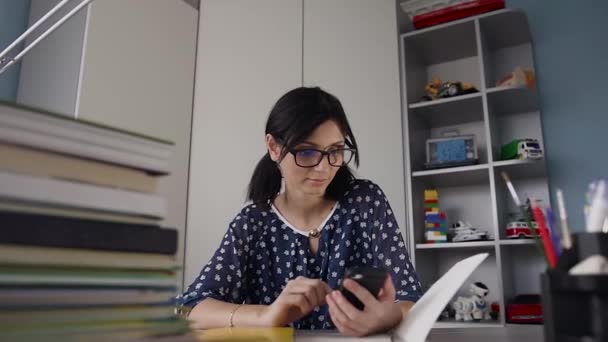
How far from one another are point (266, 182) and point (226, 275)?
1.09 ft

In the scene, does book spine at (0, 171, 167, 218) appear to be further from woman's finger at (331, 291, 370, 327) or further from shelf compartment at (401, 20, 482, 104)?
shelf compartment at (401, 20, 482, 104)

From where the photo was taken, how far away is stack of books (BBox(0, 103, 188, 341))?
0.89 feet

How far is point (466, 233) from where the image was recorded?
83.7 inches

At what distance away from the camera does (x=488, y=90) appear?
6.98 feet

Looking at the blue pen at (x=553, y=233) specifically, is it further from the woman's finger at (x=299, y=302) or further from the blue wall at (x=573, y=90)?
the blue wall at (x=573, y=90)

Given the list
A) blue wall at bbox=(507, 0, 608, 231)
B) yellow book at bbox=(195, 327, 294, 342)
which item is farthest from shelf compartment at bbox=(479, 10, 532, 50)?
yellow book at bbox=(195, 327, 294, 342)

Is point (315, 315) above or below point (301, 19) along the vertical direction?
below

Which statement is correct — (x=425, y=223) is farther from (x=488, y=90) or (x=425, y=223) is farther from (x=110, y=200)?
(x=110, y=200)

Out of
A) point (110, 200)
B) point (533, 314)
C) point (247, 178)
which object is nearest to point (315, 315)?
point (110, 200)

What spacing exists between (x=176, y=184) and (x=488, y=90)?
5.32ft

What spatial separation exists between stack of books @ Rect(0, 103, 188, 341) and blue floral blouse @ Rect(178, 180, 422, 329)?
87 cm

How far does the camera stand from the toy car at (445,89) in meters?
2.23

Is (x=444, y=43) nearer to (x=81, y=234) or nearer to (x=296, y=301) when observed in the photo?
(x=296, y=301)

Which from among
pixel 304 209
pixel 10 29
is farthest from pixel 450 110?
pixel 10 29
